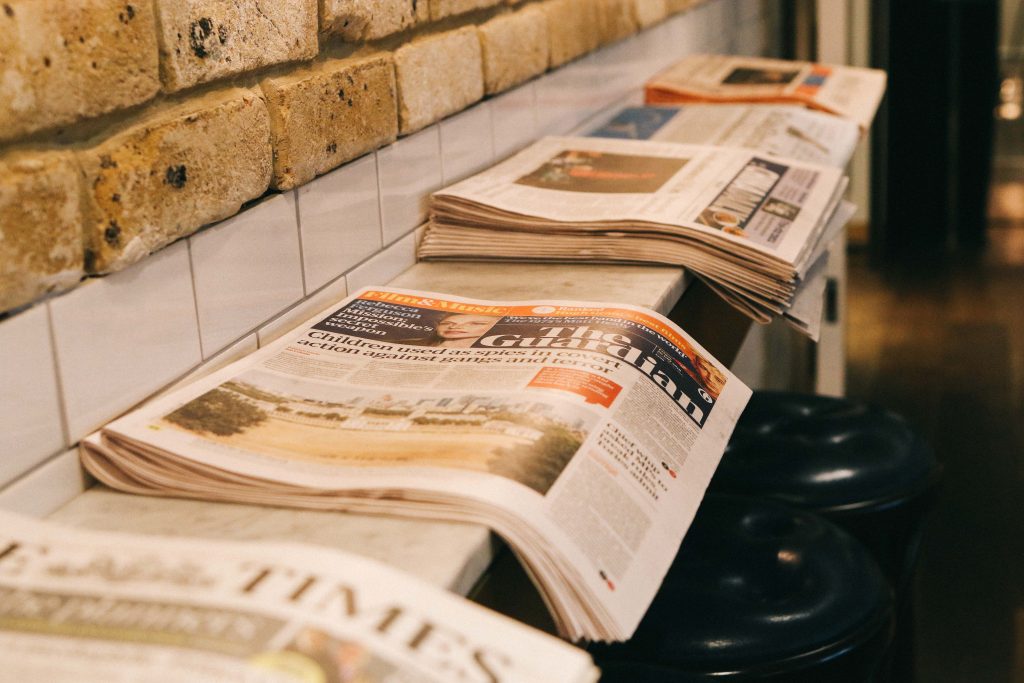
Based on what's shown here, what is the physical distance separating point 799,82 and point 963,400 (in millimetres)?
1487

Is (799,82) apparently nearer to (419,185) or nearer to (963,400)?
(419,185)

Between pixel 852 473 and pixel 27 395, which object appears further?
pixel 852 473

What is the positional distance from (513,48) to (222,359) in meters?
0.75

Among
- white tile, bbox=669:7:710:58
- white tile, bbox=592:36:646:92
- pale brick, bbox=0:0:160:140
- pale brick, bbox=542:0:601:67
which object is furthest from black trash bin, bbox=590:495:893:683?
white tile, bbox=669:7:710:58

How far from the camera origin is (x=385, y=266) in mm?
1220

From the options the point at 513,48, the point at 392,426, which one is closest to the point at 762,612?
the point at 392,426

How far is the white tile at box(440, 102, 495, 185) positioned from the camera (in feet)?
4.51

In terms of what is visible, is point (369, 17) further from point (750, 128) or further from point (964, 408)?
point (964, 408)

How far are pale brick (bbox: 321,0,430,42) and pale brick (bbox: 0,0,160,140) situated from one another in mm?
285

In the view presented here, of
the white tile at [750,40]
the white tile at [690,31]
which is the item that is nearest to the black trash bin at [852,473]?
the white tile at [690,31]

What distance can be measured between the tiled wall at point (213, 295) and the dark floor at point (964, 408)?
1.37m

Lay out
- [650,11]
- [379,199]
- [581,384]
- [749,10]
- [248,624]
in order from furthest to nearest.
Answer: [749,10] < [650,11] < [379,199] < [581,384] < [248,624]

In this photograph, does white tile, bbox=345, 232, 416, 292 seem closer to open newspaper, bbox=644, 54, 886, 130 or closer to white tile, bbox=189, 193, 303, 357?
white tile, bbox=189, 193, 303, 357

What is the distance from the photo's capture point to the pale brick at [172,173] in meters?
0.79
